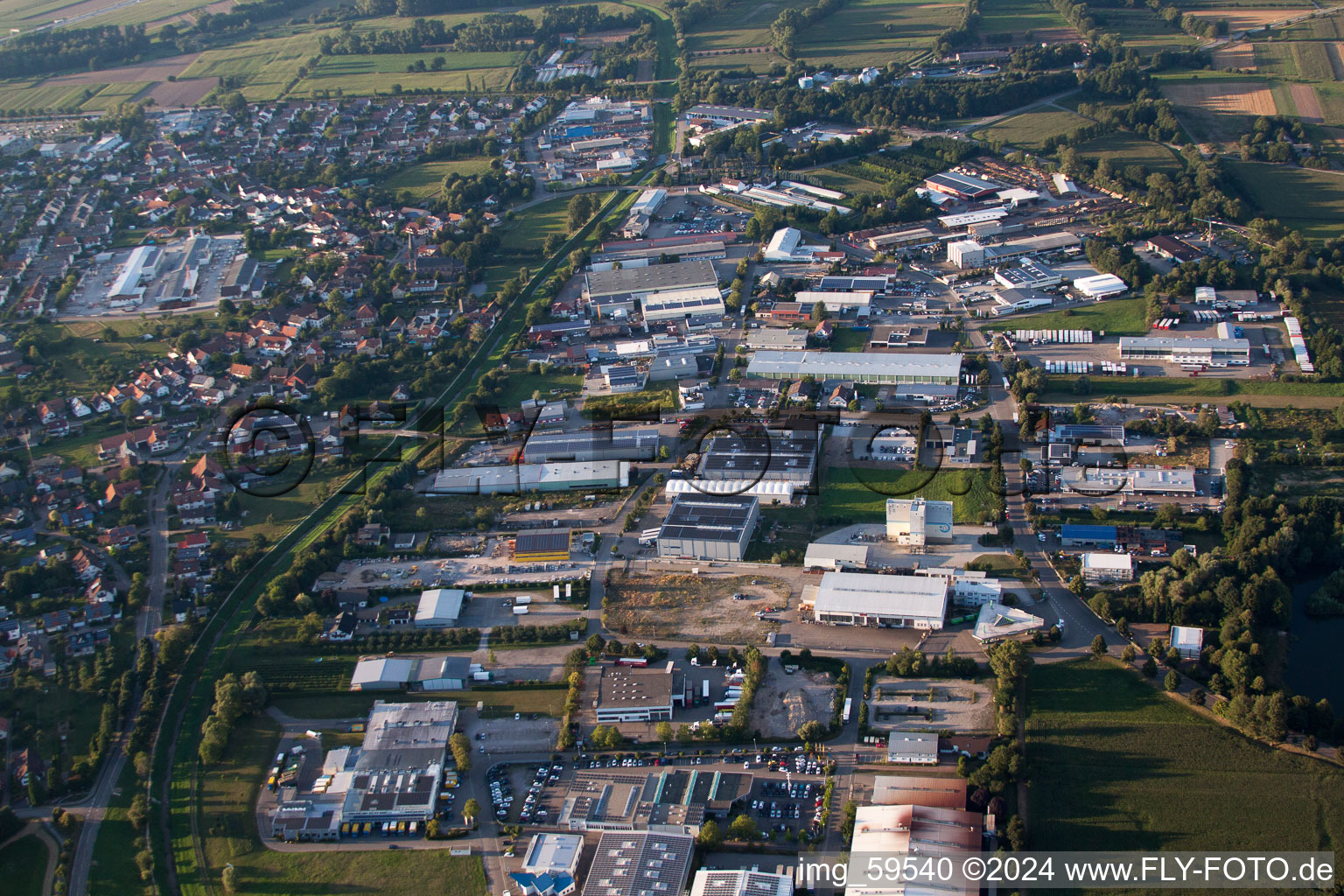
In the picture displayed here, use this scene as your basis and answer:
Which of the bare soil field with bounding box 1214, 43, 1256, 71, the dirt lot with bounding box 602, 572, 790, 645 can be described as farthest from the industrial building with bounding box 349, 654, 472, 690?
the bare soil field with bounding box 1214, 43, 1256, 71

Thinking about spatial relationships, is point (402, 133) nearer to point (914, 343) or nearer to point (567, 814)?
point (914, 343)

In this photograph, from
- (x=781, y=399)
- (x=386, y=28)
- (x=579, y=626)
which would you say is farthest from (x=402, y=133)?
(x=579, y=626)

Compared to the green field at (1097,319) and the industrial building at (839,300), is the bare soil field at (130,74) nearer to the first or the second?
the industrial building at (839,300)

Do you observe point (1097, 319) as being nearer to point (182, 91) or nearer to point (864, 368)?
point (864, 368)

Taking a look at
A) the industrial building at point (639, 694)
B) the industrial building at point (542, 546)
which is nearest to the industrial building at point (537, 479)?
the industrial building at point (542, 546)

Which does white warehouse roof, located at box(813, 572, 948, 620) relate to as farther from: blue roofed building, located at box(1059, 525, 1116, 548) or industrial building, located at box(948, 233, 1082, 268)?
industrial building, located at box(948, 233, 1082, 268)

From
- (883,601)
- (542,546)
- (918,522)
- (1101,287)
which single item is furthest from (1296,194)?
(542,546)
